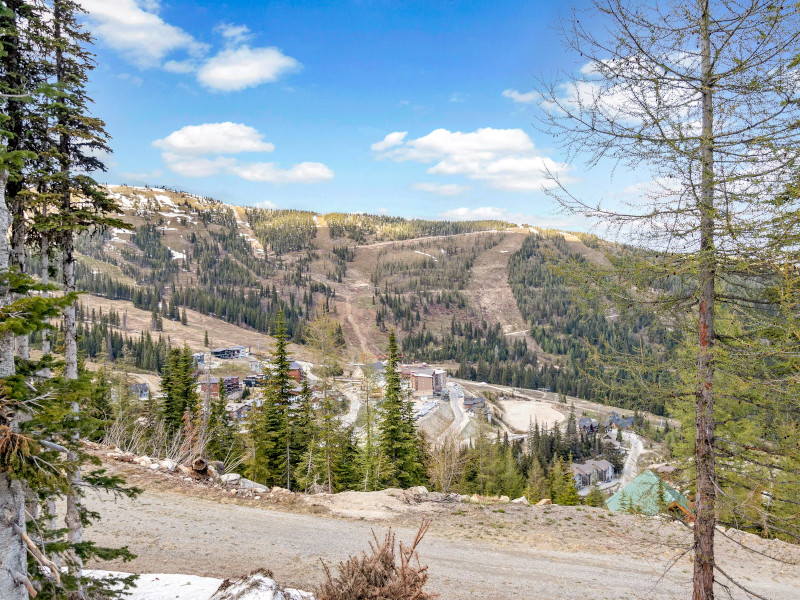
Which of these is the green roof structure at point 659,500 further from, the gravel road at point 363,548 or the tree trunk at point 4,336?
the tree trunk at point 4,336

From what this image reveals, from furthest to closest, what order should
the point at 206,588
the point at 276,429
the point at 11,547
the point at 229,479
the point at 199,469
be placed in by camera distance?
the point at 276,429 < the point at 199,469 < the point at 229,479 < the point at 206,588 < the point at 11,547

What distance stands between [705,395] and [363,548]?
32.4 ft

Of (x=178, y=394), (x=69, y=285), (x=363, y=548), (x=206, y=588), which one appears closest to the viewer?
(x=69, y=285)

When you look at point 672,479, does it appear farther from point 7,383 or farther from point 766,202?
point 7,383

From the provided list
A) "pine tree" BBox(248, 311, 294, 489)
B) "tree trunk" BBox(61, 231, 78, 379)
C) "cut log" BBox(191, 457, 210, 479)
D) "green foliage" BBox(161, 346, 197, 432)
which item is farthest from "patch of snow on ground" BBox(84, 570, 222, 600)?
"green foliage" BBox(161, 346, 197, 432)

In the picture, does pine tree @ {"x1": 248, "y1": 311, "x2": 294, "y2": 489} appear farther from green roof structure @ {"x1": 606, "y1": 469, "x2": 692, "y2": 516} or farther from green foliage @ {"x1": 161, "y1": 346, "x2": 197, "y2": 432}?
green roof structure @ {"x1": 606, "y1": 469, "x2": 692, "y2": 516}

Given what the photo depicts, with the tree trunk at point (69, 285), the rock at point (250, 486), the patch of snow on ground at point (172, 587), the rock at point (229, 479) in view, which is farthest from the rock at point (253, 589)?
the rock at point (229, 479)

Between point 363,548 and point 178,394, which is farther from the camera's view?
point 178,394

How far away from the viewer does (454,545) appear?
12.3 metres

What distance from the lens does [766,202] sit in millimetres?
4719

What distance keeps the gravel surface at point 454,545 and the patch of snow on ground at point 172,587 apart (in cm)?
71

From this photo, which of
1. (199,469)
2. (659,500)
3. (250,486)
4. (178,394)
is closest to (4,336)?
(659,500)

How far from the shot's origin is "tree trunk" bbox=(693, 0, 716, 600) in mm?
5324

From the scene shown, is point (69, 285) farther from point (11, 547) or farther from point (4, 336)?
point (11, 547)
